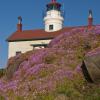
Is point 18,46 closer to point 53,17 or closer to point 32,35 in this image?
point 32,35

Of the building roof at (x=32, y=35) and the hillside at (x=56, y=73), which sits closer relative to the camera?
the hillside at (x=56, y=73)

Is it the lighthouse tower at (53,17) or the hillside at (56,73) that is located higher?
the lighthouse tower at (53,17)

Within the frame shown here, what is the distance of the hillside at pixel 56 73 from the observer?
15.1 m

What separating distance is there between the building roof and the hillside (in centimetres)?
3565

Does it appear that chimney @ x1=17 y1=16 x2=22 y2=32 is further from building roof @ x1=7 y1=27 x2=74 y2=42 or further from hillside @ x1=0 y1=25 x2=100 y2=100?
hillside @ x1=0 y1=25 x2=100 y2=100

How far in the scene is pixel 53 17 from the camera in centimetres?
6066

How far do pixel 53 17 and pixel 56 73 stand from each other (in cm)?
4432

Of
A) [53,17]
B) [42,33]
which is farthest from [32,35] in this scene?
[53,17]

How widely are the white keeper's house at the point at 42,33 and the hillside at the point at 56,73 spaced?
1421 inches

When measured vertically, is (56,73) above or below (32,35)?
below

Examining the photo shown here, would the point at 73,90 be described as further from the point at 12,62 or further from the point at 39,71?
the point at 12,62

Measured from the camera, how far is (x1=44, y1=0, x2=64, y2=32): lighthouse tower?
60.3 meters

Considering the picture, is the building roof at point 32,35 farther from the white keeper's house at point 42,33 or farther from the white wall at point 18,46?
the white wall at point 18,46

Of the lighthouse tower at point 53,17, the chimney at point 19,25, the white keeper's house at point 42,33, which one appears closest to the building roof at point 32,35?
the white keeper's house at point 42,33
